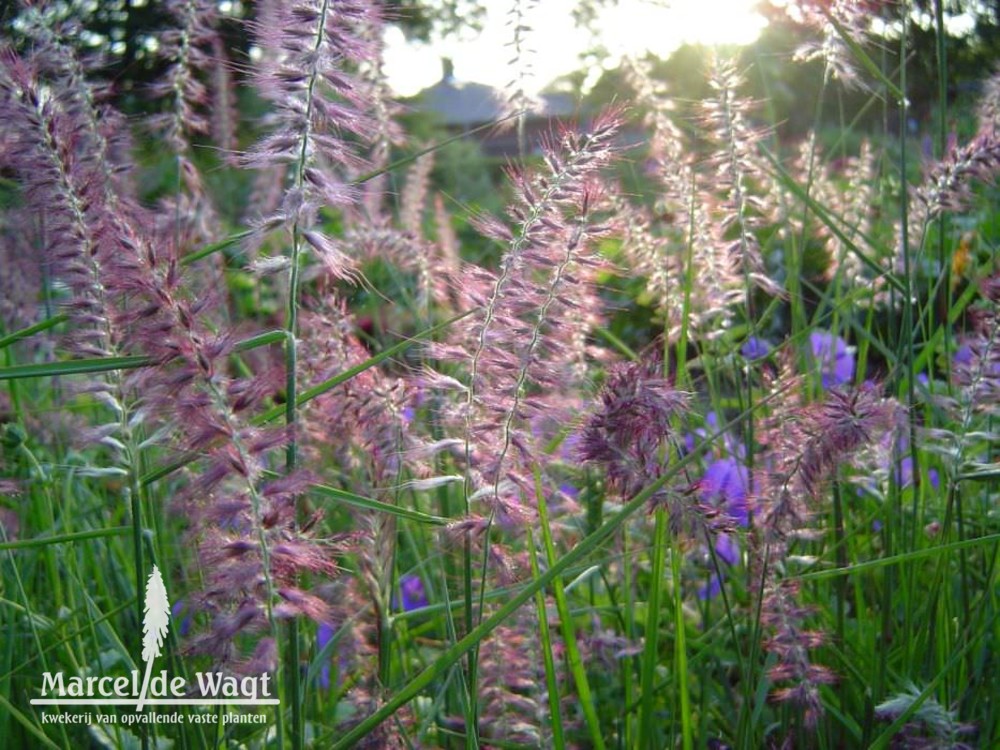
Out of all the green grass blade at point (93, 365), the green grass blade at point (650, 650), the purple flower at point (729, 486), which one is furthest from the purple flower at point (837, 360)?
the green grass blade at point (93, 365)

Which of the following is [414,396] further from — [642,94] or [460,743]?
[642,94]

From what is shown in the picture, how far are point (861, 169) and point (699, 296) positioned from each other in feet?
2.42

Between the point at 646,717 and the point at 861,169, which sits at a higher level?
the point at 861,169

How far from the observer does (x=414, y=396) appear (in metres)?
1.32

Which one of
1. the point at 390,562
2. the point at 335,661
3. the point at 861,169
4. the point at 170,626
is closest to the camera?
the point at 170,626

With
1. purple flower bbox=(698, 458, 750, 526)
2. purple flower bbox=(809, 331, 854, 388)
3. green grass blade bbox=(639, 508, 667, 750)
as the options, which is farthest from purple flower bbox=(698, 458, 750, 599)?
purple flower bbox=(809, 331, 854, 388)

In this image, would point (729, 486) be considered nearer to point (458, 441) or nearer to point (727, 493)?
point (727, 493)

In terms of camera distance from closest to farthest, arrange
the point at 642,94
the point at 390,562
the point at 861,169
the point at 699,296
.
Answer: the point at 390,562, the point at 699,296, the point at 642,94, the point at 861,169

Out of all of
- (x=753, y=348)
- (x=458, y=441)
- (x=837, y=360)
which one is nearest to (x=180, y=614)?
(x=458, y=441)

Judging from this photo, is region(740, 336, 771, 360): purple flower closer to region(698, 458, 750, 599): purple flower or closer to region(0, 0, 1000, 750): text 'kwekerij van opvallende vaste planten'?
A: region(0, 0, 1000, 750): text 'kwekerij van opvallende vaste planten'

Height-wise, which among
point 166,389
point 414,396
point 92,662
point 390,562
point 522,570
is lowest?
point 92,662

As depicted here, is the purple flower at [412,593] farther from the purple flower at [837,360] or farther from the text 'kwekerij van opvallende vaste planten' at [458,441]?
the purple flower at [837,360]

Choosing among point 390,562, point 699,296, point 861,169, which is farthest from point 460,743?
point 861,169

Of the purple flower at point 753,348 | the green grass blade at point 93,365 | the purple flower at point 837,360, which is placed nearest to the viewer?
the green grass blade at point 93,365
